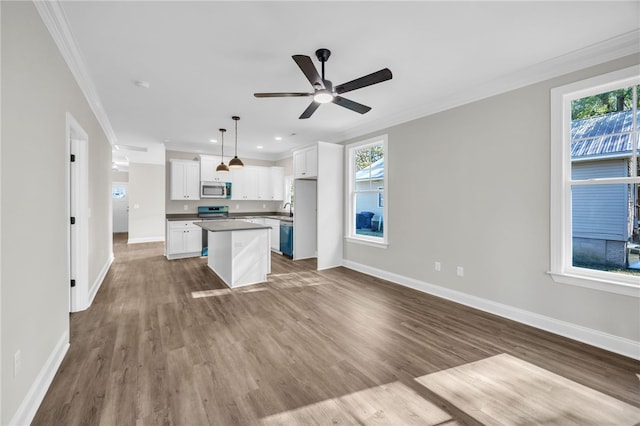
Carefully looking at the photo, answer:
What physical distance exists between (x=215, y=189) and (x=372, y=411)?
20.8 feet

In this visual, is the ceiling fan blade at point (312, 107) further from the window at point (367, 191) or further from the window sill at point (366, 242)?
the window sill at point (366, 242)

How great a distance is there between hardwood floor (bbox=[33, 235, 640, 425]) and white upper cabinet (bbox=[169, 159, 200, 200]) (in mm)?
3208

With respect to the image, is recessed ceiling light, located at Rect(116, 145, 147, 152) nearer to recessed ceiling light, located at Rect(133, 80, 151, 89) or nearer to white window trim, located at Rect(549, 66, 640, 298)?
recessed ceiling light, located at Rect(133, 80, 151, 89)

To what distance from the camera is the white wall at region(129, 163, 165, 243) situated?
8.52 meters

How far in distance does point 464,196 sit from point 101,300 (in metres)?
4.94

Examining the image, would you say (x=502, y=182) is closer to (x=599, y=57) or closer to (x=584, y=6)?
(x=599, y=57)

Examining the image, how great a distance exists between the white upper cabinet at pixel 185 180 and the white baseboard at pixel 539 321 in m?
5.29

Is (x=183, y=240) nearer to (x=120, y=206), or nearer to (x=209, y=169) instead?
(x=209, y=169)

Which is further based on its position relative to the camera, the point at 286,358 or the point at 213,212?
the point at 213,212

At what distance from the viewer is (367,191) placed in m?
5.12

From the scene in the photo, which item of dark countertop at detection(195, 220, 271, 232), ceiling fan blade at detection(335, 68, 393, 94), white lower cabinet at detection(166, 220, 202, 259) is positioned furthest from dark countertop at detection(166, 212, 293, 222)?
ceiling fan blade at detection(335, 68, 393, 94)

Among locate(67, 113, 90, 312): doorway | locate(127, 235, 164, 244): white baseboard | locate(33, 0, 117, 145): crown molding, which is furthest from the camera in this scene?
locate(127, 235, 164, 244): white baseboard

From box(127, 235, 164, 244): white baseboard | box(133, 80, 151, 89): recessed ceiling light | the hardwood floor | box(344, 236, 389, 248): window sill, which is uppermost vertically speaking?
box(133, 80, 151, 89): recessed ceiling light

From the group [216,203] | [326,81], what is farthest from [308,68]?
[216,203]
